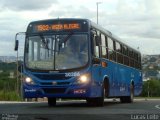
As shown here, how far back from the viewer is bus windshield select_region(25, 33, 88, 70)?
68.5 ft

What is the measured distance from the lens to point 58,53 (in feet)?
68.8

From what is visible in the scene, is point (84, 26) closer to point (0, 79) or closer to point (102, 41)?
point (102, 41)

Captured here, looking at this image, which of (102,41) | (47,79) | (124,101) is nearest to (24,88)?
(47,79)

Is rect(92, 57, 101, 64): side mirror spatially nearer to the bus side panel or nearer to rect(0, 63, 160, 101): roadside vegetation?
the bus side panel

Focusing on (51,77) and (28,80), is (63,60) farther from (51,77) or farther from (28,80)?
(28,80)

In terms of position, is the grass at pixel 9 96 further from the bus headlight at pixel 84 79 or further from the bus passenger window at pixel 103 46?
the bus headlight at pixel 84 79

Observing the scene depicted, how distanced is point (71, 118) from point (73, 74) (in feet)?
19.9

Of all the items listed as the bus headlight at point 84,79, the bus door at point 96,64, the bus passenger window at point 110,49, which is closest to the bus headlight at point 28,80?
the bus headlight at point 84,79

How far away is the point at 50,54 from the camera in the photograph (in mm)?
21016

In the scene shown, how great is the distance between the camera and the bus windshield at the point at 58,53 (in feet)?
68.5

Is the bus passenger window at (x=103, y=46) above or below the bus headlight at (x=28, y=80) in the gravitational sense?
above

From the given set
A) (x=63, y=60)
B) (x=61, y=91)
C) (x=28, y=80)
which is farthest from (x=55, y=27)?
(x=61, y=91)

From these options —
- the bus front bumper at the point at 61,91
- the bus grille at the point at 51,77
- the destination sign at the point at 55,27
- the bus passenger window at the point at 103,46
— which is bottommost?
the bus front bumper at the point at 61,91

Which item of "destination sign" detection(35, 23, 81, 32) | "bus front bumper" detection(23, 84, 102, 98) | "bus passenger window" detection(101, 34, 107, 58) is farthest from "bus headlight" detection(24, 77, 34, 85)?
"bus passenger window" detection(101, 34, 107, 58)
